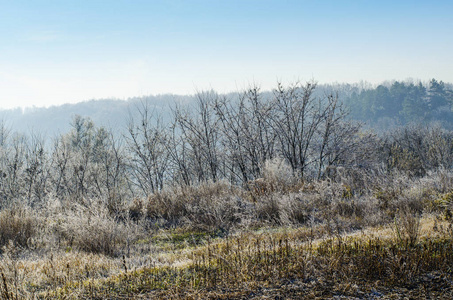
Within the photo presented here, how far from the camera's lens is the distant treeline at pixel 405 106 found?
253ft

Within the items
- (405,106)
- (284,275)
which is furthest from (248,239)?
(405,106)

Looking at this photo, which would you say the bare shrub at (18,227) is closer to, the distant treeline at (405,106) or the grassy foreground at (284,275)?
the grassy foreground at (284,275)

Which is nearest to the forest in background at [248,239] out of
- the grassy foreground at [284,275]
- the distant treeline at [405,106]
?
the grassy foreground at [284,275]

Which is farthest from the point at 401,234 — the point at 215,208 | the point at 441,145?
the point at 441,145

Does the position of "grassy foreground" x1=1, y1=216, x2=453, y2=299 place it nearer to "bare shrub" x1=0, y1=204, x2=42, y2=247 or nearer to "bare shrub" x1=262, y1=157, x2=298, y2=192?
"bare shrub" x1=0, y1=204, x2=42, y2=247

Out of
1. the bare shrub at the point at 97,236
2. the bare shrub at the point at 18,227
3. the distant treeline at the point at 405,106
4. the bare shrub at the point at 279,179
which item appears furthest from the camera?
the distant treeline at the point at 405,106

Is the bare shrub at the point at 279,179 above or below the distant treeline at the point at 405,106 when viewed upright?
below

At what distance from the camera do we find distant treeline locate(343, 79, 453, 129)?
7700cm

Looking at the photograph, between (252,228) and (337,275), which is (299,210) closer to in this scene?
(252,228)

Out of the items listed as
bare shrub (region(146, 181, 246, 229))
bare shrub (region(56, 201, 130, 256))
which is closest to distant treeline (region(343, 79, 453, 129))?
bare shrub (region(146, 181, 246, 229))

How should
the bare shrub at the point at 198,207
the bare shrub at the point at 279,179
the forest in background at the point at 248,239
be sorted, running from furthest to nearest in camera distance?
the bare shrub at the point at 279,179
the bare shrub at the point at 198,207
the forest in background at the point at 248,239

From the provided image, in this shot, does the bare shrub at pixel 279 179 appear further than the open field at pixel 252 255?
Yes

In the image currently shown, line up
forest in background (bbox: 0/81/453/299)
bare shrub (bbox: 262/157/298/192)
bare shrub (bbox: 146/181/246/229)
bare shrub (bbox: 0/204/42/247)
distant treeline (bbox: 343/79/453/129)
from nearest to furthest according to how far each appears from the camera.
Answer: forest in background (bbox: 0/81/453/299) → bare shrub (bbox: 0/204/42/247) → bare shrub (bbox: 146/181/246/229) → bare shrub (bbox: 262/157/298/192) → distant treeline (bbox: 343/79/453/129)

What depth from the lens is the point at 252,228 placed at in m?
6.97
